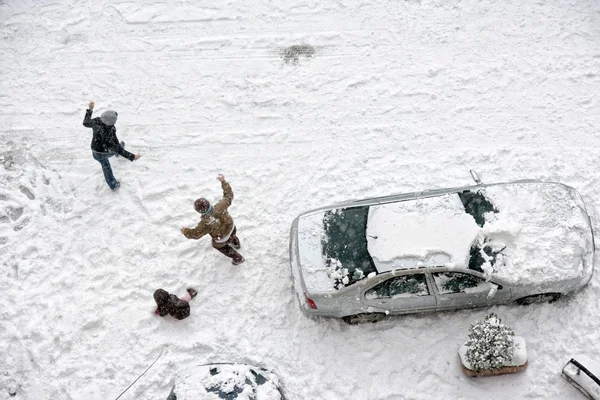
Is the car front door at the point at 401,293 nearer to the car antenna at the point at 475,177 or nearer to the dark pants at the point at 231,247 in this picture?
the dark pants at the point at 231,247

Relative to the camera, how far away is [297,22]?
954 centimetres

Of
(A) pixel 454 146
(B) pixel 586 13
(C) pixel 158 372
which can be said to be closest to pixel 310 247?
(C) pixel 158 372

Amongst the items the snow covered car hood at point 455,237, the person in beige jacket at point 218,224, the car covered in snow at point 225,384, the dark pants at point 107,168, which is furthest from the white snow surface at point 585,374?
the dark pants at point 107,168

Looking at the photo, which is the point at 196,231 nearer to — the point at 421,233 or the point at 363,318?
the point at 363,318

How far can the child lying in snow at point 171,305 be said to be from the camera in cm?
668

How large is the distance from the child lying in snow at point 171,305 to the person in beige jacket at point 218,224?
34.1 inches

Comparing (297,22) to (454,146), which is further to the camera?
(297,22)

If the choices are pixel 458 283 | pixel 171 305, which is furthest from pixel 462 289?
pixel 171 305

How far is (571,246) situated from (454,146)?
2548 mm

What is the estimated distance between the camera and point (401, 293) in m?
6.31

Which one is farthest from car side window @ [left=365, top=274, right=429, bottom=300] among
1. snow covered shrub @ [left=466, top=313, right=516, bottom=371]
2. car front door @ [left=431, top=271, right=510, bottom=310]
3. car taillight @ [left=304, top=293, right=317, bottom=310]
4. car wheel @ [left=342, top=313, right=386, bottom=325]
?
snow covered shrub @ [left=466, top=313, right=516, bottom=371]

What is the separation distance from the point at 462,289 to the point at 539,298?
1.26 metres

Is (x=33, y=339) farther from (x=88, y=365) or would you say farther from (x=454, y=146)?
(x=454, y=146)

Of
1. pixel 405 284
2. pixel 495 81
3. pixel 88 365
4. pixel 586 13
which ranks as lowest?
pixel 88 365
